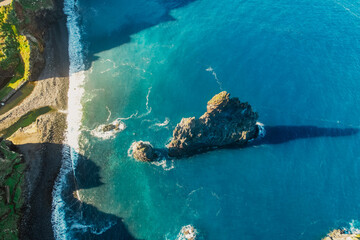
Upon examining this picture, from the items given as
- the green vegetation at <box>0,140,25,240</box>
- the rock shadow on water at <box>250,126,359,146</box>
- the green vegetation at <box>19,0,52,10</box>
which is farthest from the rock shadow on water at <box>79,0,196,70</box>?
the rock shadow on water at <box>250,126,359,146</box>

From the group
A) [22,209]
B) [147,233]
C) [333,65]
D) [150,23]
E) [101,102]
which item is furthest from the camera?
[150,23]

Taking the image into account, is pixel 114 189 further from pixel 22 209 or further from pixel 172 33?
pixel 172 33

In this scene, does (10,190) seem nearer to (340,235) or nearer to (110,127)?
(110,127)

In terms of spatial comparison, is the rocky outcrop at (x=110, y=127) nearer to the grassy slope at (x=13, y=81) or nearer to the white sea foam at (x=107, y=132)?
the white sea foam at (x=107, y=132)

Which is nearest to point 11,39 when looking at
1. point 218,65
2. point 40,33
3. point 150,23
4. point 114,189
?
point 40,33

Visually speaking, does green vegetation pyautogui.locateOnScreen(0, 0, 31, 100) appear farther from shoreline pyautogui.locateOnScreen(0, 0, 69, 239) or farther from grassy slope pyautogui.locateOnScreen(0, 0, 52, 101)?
shoreline pyautogui.locateOnScreen(0, 0, 69, 239)

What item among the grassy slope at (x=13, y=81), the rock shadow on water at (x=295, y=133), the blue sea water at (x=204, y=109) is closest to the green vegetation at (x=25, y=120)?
the grassy slope at (x=13, y=81)

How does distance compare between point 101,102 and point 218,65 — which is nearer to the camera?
point 101,102
